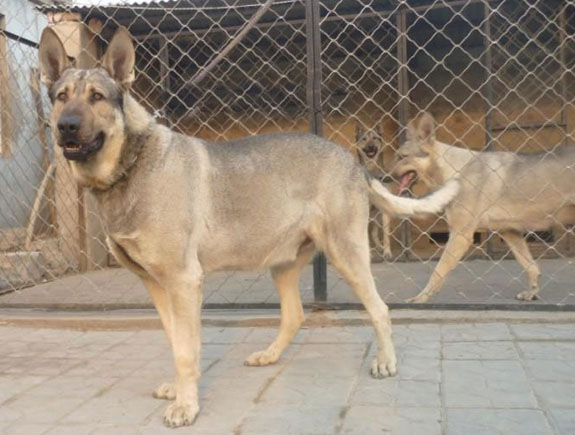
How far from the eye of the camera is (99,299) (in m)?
5.82

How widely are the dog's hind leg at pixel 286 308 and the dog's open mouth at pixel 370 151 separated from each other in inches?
Answer: 198

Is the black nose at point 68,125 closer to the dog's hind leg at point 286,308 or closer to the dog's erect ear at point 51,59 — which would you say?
the dog's erect ear at point 51,59

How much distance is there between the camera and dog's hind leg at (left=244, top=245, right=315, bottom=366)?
363cm

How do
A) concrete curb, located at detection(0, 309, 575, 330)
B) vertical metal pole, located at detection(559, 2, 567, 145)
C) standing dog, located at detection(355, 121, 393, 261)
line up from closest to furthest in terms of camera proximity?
concrete curb, located at detection(0, 309, 575, 330)
vertical metal pole, located at detection(559, 2, 567, 145)
standing dog, located at detection(355, 121, 393, 261)

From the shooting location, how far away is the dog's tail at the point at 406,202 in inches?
142

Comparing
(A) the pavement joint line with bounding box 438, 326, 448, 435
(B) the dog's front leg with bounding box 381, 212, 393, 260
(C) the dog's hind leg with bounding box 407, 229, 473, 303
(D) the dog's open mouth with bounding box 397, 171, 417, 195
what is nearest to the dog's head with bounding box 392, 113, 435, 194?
(D) the dog's open mouth with bounding box 397, 171, 417, 195

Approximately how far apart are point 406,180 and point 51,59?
13.7ft

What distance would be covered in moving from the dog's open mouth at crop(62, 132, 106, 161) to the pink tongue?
4233 millimetres

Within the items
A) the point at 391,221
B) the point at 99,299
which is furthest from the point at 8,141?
the point at 391,221

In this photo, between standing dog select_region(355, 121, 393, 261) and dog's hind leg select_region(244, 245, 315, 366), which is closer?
dog's hind leg select_region(244, 245, 315, 366)

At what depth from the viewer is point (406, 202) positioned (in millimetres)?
→ 3629

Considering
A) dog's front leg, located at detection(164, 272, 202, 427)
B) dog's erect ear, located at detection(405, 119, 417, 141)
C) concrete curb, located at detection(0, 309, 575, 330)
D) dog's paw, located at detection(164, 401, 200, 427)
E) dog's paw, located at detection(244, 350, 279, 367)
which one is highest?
dog's erect ear, located at detection(405, 119, 417, 141)

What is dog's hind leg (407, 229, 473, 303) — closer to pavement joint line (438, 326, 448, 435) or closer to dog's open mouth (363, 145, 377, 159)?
pavement joint line (438, 326, 448, 435)

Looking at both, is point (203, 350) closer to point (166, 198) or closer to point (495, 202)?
point (166, 198)
